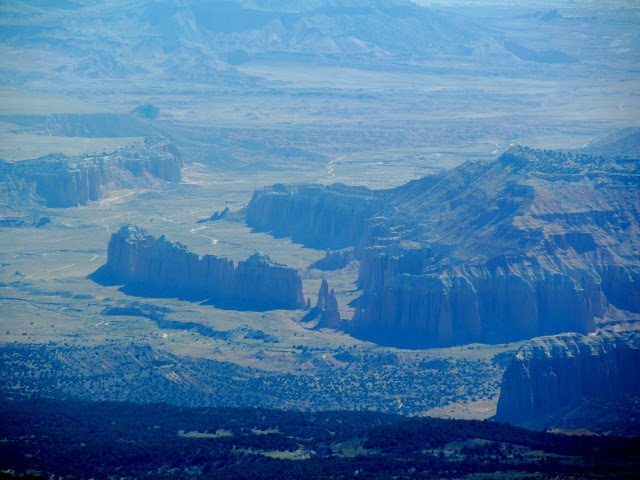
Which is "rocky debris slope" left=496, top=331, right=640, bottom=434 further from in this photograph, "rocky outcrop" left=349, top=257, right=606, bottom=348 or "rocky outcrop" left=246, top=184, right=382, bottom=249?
"rocky outcrop" left=246, top=184, right=382, bottom=249

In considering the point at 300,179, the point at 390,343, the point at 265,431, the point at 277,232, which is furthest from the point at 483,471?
the point at 300,179

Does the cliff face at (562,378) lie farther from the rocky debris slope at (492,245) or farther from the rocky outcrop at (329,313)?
the rocky outcrop at (329,313)

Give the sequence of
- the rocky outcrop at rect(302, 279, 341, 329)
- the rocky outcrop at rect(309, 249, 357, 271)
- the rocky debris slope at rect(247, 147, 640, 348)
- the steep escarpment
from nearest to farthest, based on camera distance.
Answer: the rocky debris slope at rect(247, 147, 640, 348) → the rocky outcrop at rect(302, 279, 341, 329) → the rocky outcrop at rect(309, 249, 357, 271) → the steep escarpment

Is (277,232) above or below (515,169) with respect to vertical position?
below

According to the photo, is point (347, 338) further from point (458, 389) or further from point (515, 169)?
point (515, 169)

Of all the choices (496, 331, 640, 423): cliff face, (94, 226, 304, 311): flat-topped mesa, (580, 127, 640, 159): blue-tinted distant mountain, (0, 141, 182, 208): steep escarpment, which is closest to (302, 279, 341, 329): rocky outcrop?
(94, 226, 304, 311): flat-topped mesa

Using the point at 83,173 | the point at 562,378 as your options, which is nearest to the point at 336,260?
the point at 562,378

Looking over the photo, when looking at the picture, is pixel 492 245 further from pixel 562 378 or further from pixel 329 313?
pixel 562 378
